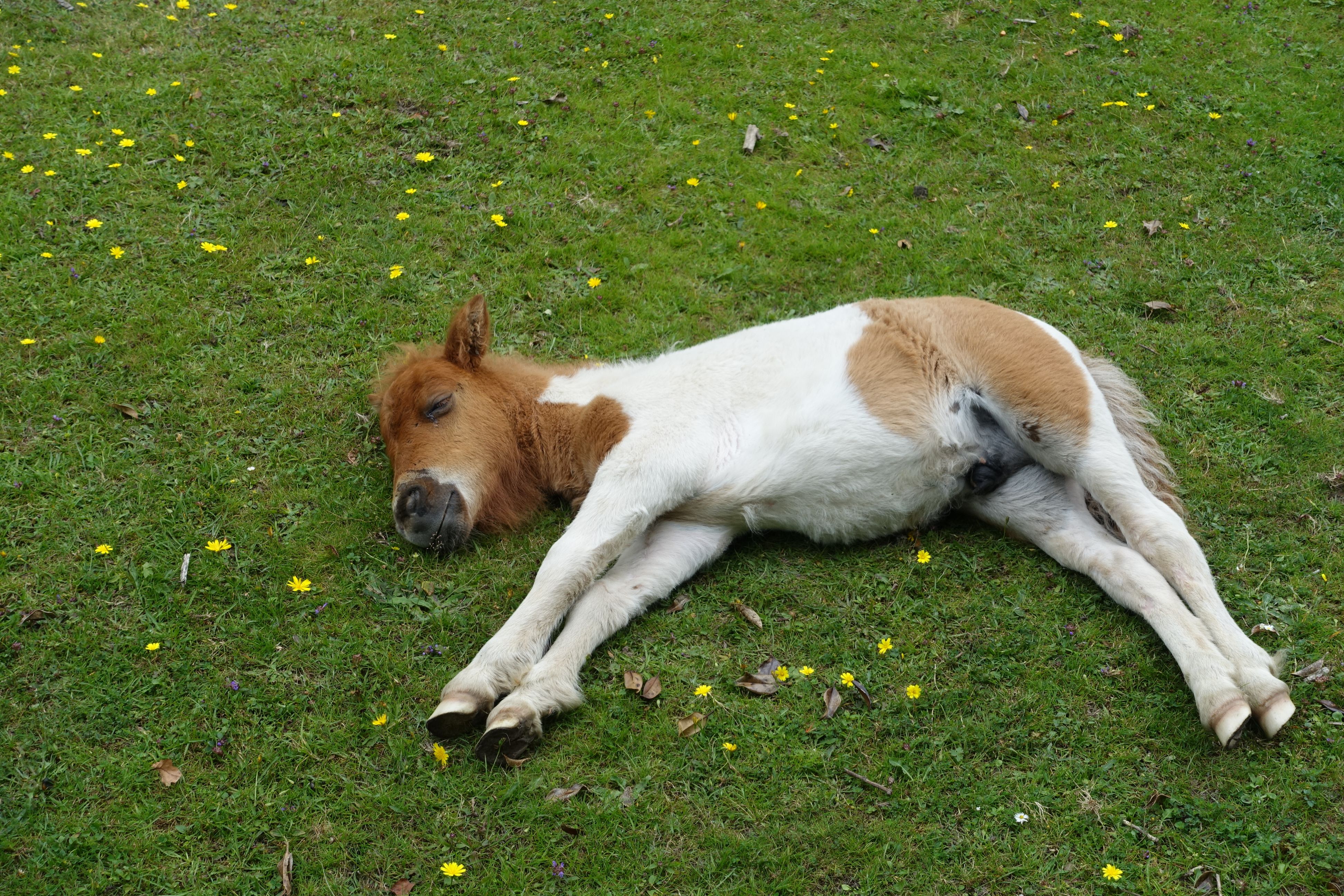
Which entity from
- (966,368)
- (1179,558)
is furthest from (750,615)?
(1179,558)

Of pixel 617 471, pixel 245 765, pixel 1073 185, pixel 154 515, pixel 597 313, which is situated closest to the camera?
pixel 245 765

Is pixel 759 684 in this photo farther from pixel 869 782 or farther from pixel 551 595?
pixel 551 595

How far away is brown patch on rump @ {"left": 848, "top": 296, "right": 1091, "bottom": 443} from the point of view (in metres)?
4.79

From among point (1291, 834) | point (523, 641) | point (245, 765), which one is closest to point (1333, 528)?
point (1291, 834)

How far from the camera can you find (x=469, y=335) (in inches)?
216

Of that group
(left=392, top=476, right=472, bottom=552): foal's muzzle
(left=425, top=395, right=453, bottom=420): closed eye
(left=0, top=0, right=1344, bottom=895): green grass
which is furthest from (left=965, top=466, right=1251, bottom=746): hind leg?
(left=425, top=395, right=453, bottom=420): closed eye

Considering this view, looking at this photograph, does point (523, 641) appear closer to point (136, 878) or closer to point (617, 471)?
point (617, 471)

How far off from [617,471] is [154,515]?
2.53 metres

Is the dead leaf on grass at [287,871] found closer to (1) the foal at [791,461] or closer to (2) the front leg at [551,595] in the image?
(2) the front leg at [551,595]

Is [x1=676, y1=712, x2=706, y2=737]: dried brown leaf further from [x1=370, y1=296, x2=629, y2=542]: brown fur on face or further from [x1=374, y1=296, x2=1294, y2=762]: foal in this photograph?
[x1=370, y1=296, x2=629, y2=542]: brown fur on face

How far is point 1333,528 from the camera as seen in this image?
494 centimetres

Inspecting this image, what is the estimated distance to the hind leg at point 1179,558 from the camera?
12.9 ft

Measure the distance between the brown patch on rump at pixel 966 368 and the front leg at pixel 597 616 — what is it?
1.09m

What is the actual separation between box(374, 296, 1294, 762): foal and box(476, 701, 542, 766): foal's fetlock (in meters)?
0.13
